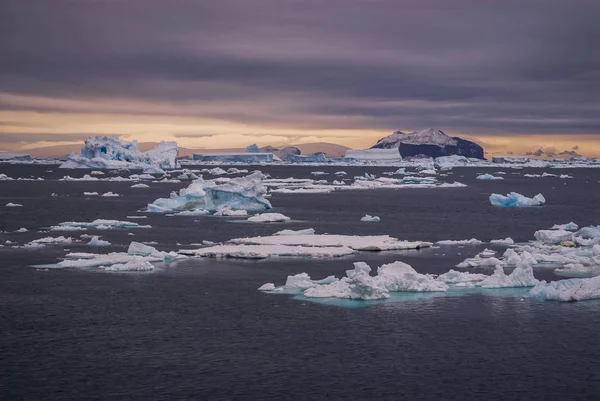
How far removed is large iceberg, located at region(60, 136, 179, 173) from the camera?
112 meters

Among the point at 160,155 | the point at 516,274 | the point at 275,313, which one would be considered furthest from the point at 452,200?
the point at 160,155

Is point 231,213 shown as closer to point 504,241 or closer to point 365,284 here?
point 504,241

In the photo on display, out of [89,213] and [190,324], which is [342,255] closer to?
[190,324]

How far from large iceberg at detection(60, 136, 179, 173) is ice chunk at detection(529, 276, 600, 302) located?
8749 centimetres

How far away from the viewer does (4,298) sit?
2333 cm

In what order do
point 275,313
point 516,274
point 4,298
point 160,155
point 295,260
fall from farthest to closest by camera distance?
point 160,155
point 295,260
point 516,274
point 4,298
point 275,313

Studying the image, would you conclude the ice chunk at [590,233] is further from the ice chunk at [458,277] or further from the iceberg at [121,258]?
the iceberg at [121,258]

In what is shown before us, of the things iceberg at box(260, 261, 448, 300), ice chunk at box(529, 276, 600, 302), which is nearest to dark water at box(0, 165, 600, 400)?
ice chunk at box(529, 276, 600, 302)

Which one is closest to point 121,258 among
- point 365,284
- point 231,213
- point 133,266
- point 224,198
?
point 133,266

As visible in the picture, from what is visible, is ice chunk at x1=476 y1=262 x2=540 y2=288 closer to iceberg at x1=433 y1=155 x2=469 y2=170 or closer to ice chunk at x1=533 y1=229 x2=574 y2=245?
ice chunk at x1=533 y1=229 x2=574 y2=245

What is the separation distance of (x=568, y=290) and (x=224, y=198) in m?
30.8

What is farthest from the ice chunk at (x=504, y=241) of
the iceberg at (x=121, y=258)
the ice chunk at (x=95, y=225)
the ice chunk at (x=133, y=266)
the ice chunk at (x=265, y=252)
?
the ice chunk at (x=95, y=225)

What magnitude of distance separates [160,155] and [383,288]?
337ft

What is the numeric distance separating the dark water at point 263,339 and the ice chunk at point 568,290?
438mm
